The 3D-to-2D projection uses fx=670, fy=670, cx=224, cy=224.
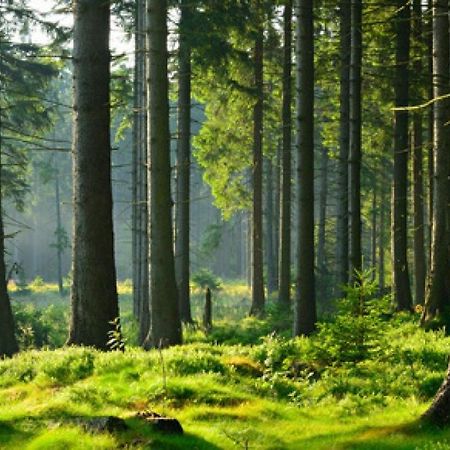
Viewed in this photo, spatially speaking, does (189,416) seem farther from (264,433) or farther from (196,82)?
(196,82)

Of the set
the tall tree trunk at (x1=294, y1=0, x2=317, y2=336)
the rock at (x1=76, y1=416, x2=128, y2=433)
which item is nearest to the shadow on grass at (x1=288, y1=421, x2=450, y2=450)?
the rock at (x1=76, y1=416, x2=128, y2=433)

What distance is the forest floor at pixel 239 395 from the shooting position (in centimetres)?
667

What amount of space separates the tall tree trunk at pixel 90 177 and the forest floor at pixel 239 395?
2.74 ft

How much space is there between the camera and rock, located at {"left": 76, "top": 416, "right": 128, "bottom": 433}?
6.60m

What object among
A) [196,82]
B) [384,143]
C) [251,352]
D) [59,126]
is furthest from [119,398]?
[59,126]

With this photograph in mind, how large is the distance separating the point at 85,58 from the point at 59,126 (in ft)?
228

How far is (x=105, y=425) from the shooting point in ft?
21.8

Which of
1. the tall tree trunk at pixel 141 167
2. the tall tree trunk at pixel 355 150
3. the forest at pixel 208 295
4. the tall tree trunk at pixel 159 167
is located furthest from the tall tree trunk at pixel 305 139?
the tall tree trunk at pixel 141 167

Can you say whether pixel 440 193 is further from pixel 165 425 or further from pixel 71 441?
pixel 71 441

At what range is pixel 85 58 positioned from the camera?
38.5 ft

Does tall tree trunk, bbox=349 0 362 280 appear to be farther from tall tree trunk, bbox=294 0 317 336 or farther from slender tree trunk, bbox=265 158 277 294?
slender tree trunk, bbox=265 158 277 294

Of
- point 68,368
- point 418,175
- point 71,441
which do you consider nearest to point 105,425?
point 71,441

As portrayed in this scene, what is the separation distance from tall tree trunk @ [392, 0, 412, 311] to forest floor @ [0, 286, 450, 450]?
21.6 feet

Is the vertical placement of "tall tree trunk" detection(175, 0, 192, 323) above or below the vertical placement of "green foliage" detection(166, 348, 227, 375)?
above
